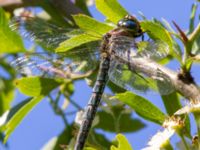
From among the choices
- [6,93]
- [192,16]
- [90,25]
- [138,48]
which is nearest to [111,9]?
[90,25]

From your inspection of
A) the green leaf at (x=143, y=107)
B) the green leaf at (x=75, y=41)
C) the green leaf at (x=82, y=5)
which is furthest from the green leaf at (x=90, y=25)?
the green leaf at (x=82, y=5)

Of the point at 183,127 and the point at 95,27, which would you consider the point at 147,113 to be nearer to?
the point at 183,127

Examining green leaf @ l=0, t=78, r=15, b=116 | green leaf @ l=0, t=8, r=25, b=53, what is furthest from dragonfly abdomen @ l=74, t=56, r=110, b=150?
green leaf @ l=0, t=78, r=15, b=116

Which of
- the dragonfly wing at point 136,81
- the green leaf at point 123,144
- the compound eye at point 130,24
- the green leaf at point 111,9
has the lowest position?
the green leaf at point 123,144

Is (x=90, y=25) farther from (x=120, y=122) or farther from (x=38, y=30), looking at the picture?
(x=120, y=122)

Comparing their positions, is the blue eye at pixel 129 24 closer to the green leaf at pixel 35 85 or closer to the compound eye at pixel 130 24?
the compound eye at pixel 130 24
